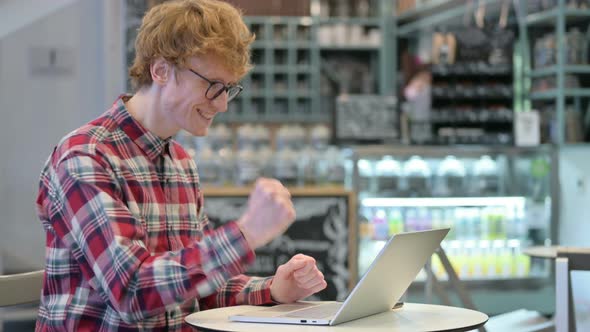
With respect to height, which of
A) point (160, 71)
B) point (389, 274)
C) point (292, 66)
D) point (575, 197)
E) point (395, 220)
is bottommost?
point (395, 220)

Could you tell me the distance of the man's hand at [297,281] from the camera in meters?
2.10

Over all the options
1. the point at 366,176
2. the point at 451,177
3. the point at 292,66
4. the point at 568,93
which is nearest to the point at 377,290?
the point at 366,176

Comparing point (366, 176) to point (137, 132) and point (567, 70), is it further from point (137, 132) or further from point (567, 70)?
point (137, 132)

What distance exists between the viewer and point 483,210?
6680 mm

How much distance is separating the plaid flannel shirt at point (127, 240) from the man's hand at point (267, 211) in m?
0.04

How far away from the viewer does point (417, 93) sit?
24.3ft

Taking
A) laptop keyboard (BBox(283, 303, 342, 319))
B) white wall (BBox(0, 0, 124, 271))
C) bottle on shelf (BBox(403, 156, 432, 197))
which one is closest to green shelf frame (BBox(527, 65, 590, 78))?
bottle on shelf (BBox(403, 156, 432, 197))

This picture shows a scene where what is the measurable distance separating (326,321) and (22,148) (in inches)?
102

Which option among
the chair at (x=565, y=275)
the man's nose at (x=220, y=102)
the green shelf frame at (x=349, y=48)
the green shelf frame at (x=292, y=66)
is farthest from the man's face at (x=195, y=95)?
the green shelf frame at (x=349, y=48)

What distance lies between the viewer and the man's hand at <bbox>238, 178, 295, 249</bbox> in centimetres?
162

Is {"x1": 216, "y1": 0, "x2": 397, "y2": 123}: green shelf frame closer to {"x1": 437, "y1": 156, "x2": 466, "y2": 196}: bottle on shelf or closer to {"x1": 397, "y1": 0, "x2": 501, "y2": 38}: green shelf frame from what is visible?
{"x1": 397, "y1": 0, "x2": 501, "y2": 38}: green shelf frame

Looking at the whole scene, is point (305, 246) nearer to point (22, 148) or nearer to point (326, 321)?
point (22, 148)

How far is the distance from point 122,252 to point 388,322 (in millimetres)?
585

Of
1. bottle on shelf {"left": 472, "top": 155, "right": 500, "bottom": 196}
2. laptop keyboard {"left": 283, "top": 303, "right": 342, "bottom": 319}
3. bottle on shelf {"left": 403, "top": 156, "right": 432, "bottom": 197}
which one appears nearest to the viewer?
laptop keyboard {"left": 283, "top": 303, "right": 342, "bottom": 319}
